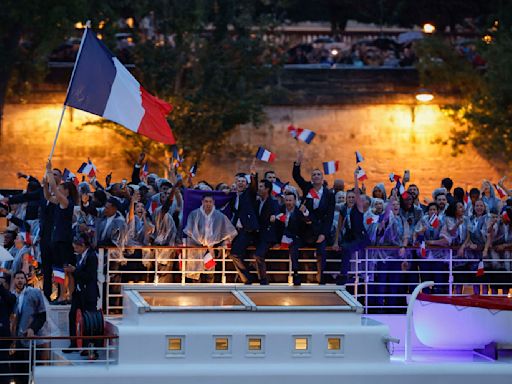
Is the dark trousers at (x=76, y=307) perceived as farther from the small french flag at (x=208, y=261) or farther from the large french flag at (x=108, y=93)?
the large french flag at (x=108, y=93)

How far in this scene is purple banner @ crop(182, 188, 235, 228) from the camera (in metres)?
21.9

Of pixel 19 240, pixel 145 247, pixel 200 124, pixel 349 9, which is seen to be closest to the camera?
pixel 145 247

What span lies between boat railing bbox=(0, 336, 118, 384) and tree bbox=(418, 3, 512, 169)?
21.3 m

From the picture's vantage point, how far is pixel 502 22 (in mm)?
41406

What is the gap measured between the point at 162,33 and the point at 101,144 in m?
4.01

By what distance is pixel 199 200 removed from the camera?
864 inches

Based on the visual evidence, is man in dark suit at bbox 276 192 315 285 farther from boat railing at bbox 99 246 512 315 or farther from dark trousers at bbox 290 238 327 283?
boat railing at bbox 99 246 512 315

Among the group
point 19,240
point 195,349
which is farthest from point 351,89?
point 195,349

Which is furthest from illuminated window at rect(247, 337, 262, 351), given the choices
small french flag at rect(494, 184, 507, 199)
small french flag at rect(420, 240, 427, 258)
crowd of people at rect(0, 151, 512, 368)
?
small french flag at rect(494, 184, 507, 199)

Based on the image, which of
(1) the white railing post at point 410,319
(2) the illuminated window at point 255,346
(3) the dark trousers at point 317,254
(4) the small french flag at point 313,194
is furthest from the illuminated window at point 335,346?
(4) the small french flag at point 313,194

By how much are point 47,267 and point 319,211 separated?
3.76 m

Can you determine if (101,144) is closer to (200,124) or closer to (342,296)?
(200,124)

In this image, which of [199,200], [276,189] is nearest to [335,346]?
[199,200]

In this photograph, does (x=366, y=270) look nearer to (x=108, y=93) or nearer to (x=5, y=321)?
(x=108, y=93)
